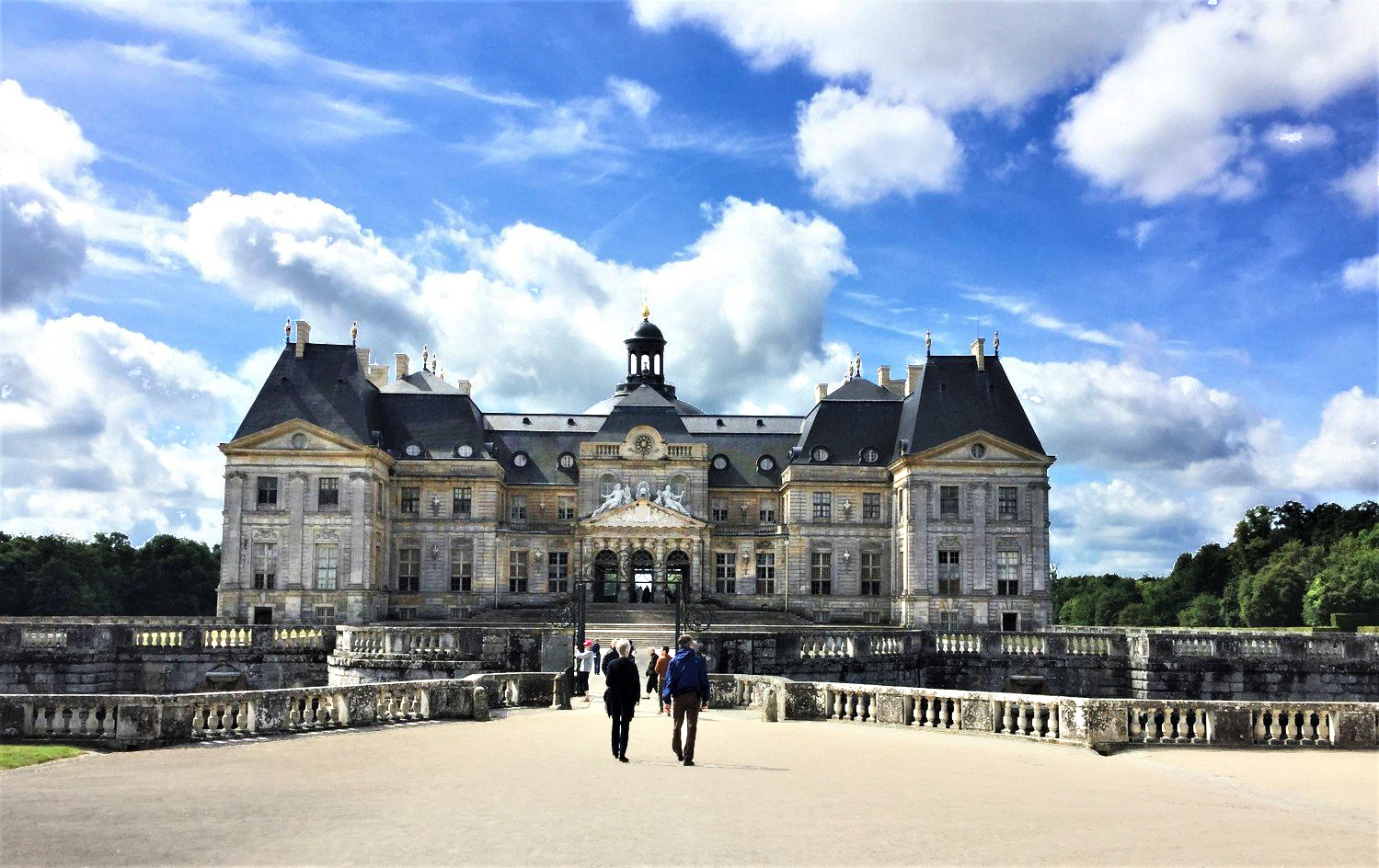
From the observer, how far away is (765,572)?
6381cm

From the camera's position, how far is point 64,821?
1162 cm

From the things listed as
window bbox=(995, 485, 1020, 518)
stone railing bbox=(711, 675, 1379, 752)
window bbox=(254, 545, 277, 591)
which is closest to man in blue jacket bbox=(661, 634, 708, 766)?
stone railing bbox=(711, 675, 1379, 752)

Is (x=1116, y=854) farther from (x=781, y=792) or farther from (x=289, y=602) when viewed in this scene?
(x=289, y=602)

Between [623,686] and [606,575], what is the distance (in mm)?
46194

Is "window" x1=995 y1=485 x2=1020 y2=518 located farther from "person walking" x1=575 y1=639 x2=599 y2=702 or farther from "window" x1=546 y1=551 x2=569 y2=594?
"person walking" x1=575 y1=639 x2=599 y2=702

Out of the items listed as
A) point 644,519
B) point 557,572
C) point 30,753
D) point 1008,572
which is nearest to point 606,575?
point 557,572

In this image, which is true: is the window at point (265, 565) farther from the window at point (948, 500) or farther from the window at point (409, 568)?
the window at point (948, 500)

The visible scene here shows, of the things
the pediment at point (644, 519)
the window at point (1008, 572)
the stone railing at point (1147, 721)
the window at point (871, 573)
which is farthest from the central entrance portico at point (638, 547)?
the stone railing at point (1147, 721)

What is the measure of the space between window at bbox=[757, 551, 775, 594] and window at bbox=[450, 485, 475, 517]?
49.2 ft

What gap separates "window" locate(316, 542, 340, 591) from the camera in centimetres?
5859

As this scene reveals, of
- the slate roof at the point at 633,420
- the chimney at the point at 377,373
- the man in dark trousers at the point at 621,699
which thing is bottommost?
the man in dark trousers at the point at 621,699

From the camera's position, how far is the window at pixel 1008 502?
60125mm

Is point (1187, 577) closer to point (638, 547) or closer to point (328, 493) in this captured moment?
point (638, 547)

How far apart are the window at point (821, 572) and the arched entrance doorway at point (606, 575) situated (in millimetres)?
9980
